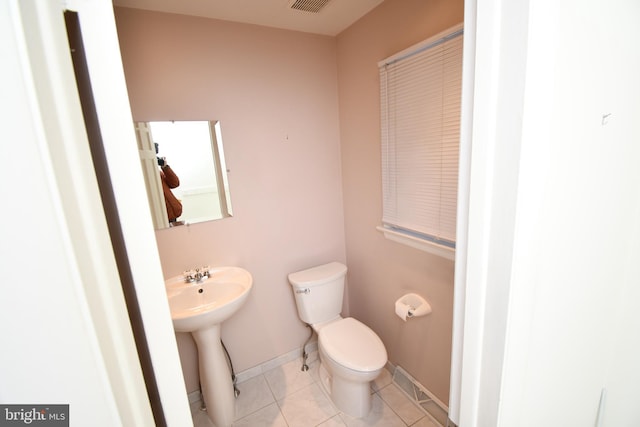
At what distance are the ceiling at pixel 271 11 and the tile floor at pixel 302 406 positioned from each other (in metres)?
2.43

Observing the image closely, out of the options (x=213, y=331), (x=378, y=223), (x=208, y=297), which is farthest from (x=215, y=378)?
(x=378, y=223)

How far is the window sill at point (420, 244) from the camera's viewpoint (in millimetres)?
1378

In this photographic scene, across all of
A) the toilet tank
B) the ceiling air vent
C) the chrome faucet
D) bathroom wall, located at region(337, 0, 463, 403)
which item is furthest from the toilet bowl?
the ceiling air vent

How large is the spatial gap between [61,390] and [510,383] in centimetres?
74

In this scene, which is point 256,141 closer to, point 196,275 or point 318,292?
point 196,275

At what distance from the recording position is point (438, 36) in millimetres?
1242

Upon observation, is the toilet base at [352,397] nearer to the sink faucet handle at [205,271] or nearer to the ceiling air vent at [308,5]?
the sink faucet handle at [205,271]

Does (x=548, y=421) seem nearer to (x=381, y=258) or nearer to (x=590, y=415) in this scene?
(x=590, y=415)

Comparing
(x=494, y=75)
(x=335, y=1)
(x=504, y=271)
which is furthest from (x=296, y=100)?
(x=504, y=271)

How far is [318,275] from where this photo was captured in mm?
1976

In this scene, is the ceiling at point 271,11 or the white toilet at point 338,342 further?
the white toilet at point 338,342

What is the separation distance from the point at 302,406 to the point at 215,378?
61 cm

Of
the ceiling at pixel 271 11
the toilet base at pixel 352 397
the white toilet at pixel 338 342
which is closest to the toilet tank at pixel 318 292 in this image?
the white toilet at pixel 338 342

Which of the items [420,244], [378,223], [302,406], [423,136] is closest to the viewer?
[423,136]
